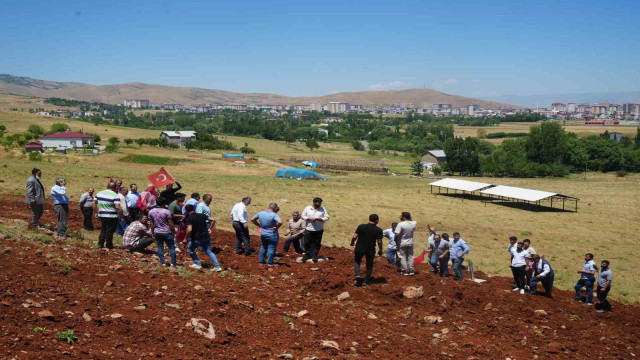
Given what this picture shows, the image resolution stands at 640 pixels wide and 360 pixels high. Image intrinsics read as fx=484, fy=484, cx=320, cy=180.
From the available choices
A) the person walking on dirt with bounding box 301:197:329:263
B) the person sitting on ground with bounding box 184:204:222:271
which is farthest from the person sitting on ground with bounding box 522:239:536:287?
the person sitting on ground with bounding box 184:204:222:271

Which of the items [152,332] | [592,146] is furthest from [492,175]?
[152,332]

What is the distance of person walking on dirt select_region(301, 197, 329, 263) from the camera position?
527 inches

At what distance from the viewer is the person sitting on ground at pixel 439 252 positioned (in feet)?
49.5

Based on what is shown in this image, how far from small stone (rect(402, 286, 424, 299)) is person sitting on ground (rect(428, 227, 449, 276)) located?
320cm

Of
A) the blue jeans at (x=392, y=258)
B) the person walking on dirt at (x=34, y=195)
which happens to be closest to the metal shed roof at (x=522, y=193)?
the blue jeans at (x=392, y=258)

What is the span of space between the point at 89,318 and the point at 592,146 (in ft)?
368

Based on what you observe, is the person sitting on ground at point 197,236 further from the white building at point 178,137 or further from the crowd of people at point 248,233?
the white building at point 178,137

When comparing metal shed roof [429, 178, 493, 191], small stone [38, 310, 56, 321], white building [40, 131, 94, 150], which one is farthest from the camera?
white building [40, 131, 94, 150]

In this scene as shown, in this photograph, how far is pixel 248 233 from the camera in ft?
47.2

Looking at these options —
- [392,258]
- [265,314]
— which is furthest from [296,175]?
[265,314]

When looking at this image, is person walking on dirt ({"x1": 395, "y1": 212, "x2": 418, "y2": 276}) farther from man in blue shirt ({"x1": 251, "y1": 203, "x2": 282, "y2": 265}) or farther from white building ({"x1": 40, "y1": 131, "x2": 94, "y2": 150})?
white building ({"x1": 40, "y1": 131, "x2": 94, "y2": 150})

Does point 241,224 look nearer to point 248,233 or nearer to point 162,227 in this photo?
point 248,233

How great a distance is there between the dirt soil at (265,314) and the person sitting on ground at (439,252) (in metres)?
1.24

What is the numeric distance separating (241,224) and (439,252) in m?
6.22
